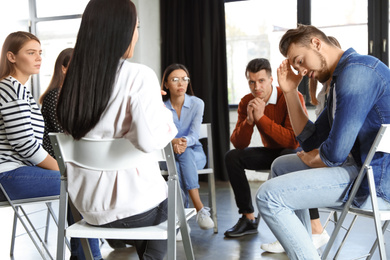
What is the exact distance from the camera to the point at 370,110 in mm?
1930

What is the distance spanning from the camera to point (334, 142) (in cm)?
186

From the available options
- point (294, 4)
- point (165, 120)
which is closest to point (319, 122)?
point (165, 120)

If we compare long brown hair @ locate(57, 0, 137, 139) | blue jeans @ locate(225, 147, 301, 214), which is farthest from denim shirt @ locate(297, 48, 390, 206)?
blue jeans @ locate(225, 147, 301, 214)

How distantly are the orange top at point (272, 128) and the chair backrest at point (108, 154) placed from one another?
1748 millimetres

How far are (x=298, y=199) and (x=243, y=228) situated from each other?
156 centimetres

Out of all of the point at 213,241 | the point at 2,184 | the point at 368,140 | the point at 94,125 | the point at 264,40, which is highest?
the point at 264,40

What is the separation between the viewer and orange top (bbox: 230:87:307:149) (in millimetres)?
3332

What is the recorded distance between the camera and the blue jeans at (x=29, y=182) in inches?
94.7

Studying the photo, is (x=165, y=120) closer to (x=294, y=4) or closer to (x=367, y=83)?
(x=367, y=83)

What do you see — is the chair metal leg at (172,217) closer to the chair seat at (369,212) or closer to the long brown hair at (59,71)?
the chair seat at (369,212)

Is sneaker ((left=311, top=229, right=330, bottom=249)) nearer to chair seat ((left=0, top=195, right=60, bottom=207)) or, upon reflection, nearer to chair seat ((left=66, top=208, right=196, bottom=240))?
chair seat ((left=66, top=208, right=196, bottom=240))

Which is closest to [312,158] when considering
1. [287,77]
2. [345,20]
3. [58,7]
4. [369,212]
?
[287,77]

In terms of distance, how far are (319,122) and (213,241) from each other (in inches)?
51.8

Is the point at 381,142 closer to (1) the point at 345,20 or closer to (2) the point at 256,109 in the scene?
(2) the point at 256,109
